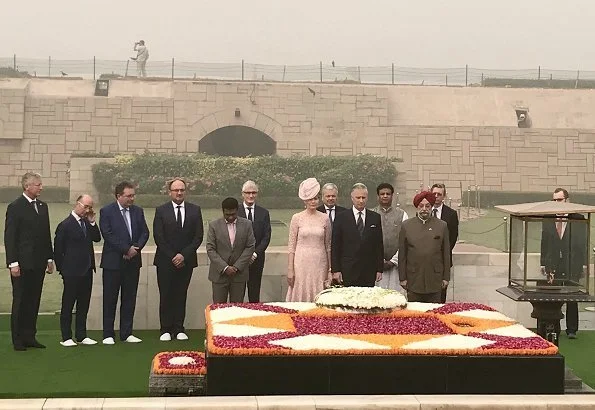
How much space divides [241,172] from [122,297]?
78.6ft

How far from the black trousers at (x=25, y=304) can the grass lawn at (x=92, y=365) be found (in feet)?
0.48

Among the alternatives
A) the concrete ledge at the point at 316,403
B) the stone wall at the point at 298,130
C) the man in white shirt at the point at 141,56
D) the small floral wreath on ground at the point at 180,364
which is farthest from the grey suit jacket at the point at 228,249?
the man in white shirt at the point at 141,56

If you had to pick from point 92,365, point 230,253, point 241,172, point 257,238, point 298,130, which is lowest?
point 92,365

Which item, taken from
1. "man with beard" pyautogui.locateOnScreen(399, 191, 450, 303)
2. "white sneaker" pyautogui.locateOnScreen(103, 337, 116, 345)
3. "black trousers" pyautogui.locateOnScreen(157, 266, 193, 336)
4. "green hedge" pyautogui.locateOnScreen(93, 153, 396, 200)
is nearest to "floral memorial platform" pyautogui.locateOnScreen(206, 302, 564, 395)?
"man with beard" pyautogui.locateOnScreen(399, 191, 450, 303)

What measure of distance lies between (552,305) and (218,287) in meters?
2.64

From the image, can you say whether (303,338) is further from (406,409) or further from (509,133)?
(509,133)

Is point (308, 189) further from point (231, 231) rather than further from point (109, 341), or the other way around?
point (109, 341)

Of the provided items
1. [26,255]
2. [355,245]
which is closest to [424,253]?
[355,245]

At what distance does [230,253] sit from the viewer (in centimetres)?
793

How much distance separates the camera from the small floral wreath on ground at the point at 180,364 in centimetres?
582

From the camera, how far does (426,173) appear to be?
3350cm

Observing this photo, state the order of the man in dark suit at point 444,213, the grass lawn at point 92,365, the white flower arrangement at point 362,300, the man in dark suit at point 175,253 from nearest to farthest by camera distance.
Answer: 1. the grass lawn at point 92,365
2. the white flower arrangement at point 362,300
3. the man in dark suit at point 175,253
4. the man in dark suit at point 444,213

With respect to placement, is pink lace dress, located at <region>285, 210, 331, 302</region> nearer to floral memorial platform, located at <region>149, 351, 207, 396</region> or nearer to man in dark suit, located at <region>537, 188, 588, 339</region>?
man in dark suit, located at <region>537, 188, 588, 339</region>

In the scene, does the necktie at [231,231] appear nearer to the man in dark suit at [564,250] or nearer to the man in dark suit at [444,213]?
the man in dark suit at [444,213]
